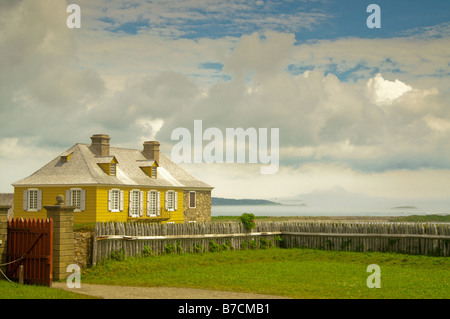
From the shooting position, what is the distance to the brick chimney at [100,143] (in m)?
41.9

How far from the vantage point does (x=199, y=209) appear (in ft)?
157

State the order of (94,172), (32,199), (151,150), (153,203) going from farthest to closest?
1. (151,150)
2. (153,203)
3. (32,199)
4. (94,172)

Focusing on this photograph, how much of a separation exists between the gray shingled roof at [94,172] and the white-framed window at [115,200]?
0.65m

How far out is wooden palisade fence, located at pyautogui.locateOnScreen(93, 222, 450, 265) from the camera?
24.3m

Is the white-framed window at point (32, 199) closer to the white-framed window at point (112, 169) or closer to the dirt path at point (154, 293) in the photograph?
the white-framed window at point (112, 169)

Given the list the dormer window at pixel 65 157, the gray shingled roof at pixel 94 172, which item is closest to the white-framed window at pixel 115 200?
the gray shingled roof at pixel 94 172

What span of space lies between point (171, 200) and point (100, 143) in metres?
7.20

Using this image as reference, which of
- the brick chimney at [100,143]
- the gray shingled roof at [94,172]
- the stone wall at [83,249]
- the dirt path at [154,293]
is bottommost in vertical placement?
the dirt path at [154,293]

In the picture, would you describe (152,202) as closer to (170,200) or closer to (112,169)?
(170,200)

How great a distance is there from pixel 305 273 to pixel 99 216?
64.4 feet

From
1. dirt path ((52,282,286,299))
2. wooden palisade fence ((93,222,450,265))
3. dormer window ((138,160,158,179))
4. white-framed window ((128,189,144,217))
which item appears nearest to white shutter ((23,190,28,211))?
white-framed window ((128,189,144,217))

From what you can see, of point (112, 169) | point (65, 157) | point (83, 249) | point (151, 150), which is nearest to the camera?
point (83, 249)

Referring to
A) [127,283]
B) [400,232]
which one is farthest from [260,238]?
[127,283]

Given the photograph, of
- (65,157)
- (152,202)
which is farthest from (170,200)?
(65,157)
